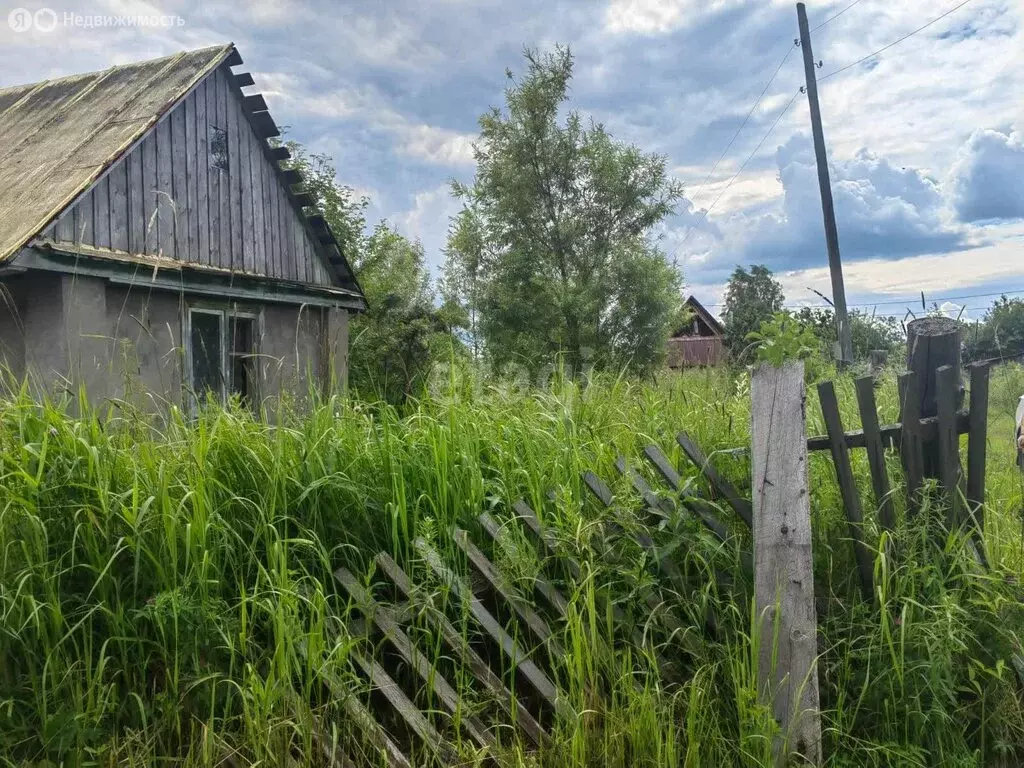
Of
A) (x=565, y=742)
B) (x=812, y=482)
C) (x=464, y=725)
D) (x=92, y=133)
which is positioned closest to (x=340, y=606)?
(x=464, y=725)

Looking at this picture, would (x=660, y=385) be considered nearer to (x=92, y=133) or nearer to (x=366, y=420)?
(x=366, y=420)

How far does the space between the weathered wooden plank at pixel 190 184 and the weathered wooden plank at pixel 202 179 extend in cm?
6

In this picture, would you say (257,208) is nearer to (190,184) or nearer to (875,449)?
(190,184)

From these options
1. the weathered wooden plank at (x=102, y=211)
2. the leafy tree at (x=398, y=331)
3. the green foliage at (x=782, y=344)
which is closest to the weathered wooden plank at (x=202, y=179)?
the weathered wooden plank at (x=102, y=211)

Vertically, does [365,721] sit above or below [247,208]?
below

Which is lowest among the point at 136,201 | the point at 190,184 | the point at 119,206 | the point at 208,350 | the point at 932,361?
the point at 932,361

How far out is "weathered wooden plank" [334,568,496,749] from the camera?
108 inches

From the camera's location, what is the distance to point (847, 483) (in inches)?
135

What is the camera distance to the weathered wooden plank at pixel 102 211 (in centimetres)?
941

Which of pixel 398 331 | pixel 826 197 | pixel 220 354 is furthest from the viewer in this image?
pixel 398 331

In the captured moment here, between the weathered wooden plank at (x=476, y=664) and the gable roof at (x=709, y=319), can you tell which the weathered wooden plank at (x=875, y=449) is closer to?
the weathered wooden plank at (x=476, y=664)

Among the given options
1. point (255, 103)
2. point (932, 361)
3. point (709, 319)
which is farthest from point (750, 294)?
point (932, 361)

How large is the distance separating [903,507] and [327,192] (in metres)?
22.1

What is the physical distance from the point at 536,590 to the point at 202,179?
10066 millimetres
